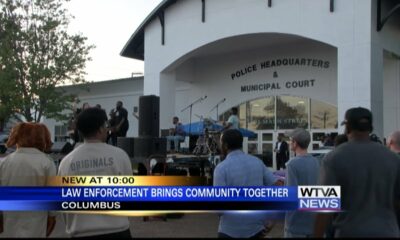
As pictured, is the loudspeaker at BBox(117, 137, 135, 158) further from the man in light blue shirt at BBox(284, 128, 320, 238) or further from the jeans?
the man in light blue shirt at BBox(284, 128, 320, 238)

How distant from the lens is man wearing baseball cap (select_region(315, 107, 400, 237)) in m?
3.37

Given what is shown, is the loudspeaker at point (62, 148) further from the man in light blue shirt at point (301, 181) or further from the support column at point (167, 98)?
the man in light blue shirt at point (301, 181)

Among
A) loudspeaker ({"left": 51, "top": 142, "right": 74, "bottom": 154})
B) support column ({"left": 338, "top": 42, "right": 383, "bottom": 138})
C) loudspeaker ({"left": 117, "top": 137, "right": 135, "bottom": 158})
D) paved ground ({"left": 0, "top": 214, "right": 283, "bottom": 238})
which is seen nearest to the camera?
paved ground ({"left": 0, "top": 214, "right": 283, "bottom": 238})

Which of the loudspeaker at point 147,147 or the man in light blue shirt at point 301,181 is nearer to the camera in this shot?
the man in light blue shirt at point 301,181

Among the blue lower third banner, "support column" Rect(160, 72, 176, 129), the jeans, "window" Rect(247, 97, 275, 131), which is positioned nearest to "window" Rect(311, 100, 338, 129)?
"window" Rect(247, 97, 275, 131)

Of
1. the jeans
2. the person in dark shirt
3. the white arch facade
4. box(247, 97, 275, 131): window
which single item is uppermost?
the white arch facade

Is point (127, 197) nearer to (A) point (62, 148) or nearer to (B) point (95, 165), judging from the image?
(B) point (95, 165)

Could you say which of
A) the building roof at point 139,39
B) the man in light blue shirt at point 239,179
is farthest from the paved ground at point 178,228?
the building roof at point 139,39

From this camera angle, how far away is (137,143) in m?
12.0

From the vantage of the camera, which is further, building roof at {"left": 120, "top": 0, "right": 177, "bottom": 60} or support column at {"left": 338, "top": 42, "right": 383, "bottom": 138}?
building roof at {"left": 120, "top": 0, "right": 177, "bottom": 60}

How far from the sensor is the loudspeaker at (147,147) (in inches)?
468

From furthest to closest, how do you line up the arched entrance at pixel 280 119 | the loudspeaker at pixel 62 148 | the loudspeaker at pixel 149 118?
the arched entrance at pixel 280 119 → the loudspeaker at pixel 62 148 → the loudspeaker at pixel 149 118

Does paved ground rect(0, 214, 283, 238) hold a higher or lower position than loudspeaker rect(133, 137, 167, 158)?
lower

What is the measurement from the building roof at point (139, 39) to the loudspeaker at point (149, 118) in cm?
1029
